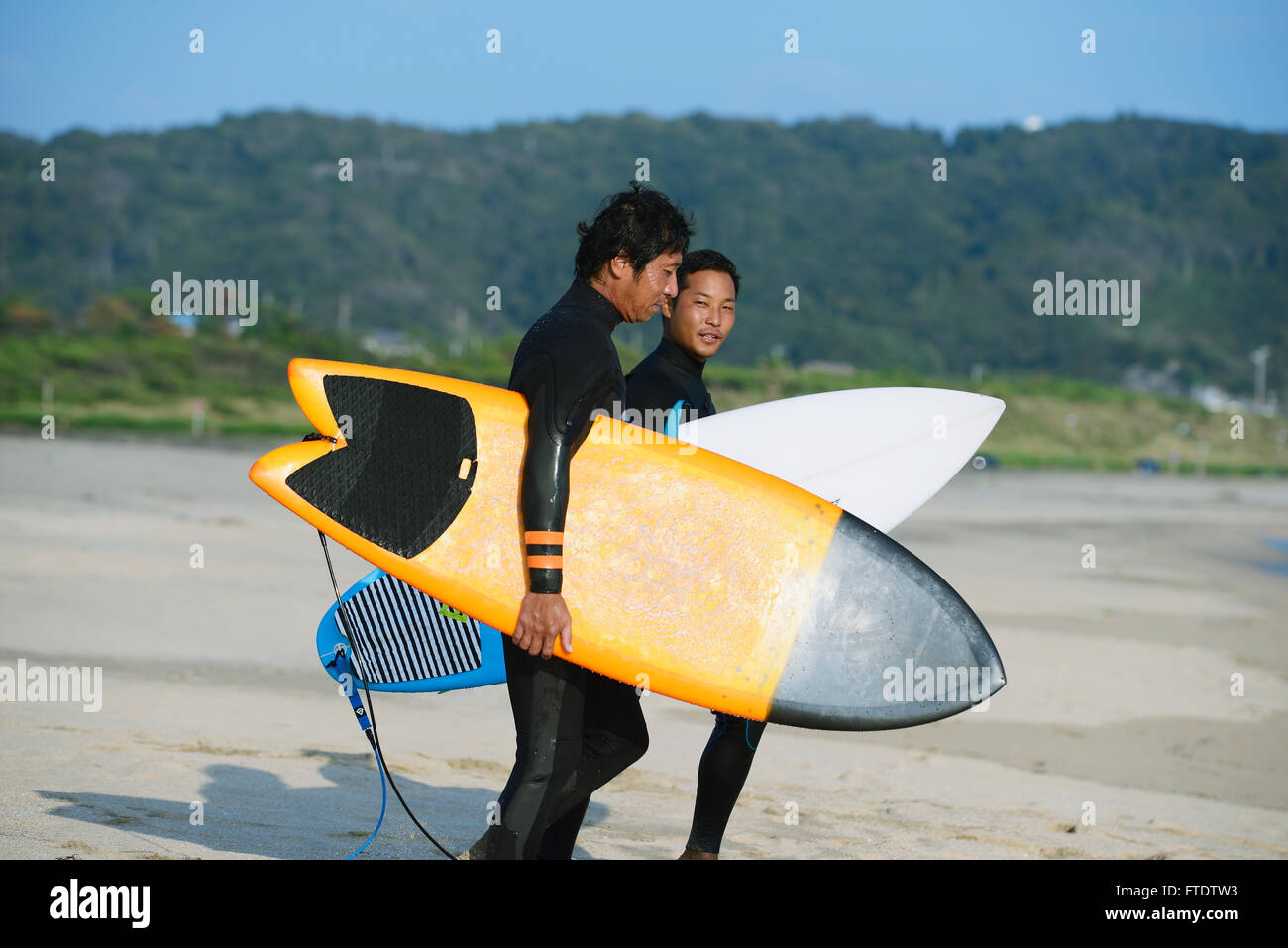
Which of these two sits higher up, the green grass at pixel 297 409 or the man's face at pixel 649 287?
the green grass at pixel 297 409

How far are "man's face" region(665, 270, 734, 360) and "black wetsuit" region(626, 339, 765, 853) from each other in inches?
2.6

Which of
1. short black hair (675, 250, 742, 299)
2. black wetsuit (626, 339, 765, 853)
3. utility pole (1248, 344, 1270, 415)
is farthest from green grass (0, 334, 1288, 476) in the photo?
black wetsuit (626, 339, 765, 853)

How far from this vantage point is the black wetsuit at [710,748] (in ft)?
10.1

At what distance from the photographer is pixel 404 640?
3283 millimetres

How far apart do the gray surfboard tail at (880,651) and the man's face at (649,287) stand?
773 mm

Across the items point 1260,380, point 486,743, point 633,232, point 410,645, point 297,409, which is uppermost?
point 1260,380

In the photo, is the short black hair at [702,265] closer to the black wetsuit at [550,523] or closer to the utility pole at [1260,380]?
the black wetsuit at [550,523]

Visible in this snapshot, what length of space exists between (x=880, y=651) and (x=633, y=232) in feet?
3.83

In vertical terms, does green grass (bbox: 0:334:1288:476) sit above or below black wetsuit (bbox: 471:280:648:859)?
above

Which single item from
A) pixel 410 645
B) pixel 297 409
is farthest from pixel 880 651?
pixel 297 409

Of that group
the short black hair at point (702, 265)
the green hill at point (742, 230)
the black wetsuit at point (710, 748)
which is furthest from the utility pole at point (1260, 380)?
the black wetsuit at point (710, 748)

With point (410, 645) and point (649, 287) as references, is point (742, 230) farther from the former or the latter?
point (649, 287)

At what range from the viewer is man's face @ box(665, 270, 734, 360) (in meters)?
3.22

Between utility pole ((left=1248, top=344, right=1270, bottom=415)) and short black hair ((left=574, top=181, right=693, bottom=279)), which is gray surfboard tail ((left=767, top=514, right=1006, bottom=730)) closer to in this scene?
short black hair ((left=574, top=181, right=693, bottom=279))
